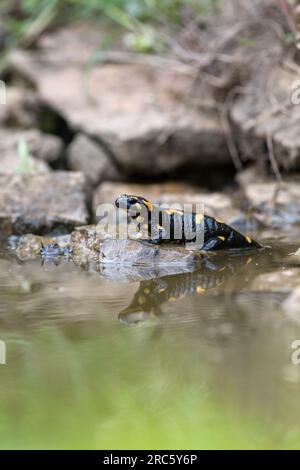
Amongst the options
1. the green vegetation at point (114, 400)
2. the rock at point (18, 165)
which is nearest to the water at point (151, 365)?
the green vegetation at point (114, 400)

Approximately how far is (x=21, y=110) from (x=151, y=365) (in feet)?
18.0

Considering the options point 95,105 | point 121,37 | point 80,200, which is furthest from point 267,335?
point 121,37

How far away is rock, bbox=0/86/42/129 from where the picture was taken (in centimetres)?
735

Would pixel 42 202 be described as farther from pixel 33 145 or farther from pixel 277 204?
pixel 277 204

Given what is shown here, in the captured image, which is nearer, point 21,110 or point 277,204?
point 277,204

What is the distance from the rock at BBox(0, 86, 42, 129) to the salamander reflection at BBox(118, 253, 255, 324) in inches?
151

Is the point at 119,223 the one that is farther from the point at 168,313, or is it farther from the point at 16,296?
the point at 168,313

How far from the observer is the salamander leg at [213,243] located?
4.61 metres

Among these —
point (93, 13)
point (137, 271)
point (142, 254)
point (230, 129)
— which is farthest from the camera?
point (93, 13)

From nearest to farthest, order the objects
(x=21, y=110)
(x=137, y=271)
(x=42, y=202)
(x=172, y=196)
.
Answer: (x=137, y=271)
(x=42, y=202)
(x=172, y=196)
(x=21, y=110)

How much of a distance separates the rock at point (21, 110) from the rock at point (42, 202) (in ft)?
6.01

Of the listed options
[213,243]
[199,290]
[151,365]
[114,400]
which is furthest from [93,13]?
[114,400]

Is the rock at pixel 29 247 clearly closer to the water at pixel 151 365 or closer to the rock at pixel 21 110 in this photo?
the water at pixel 151 365

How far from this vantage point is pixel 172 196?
20.1ft
